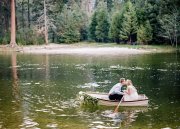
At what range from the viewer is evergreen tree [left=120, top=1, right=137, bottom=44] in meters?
89.0

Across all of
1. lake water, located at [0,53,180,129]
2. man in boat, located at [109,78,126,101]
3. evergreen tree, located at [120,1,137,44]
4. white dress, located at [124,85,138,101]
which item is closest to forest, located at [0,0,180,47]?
evergreen tree, located at [120,1,137,44]

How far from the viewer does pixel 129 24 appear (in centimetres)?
8931

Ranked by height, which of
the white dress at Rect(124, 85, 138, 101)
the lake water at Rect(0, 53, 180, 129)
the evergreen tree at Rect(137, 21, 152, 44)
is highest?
the evergreen tree at Rect(137, 21, 152, 44)

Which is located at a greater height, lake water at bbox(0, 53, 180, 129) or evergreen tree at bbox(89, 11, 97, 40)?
evergreen tree at bbox(89, 11, 97, 40)

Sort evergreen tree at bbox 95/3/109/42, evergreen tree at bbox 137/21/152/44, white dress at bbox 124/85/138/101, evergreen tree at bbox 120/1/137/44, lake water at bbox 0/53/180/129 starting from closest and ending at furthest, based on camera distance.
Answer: lake water at bbox 0/53/180/129 < white dress at bbox 124/85/138/101 < evergreen tree at bbox 137/21/152/44 < evergreen tree at bbox 120/1/137/44 < evergreen tree at bbox 95/3/109/42

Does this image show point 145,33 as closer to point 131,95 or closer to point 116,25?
point 116,25

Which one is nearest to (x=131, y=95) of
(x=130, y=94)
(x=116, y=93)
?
(x=130, y=94)

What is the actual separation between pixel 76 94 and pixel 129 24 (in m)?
62.3

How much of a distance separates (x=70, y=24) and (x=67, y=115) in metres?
77.1

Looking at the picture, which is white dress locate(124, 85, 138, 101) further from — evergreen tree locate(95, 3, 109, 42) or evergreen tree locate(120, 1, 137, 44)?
evergreen tree locate(95, 3, 109, 42)

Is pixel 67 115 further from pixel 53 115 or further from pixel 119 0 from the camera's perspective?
pixel 119 0

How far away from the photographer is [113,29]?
310 ft

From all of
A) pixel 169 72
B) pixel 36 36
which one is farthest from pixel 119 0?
pixel 169 72

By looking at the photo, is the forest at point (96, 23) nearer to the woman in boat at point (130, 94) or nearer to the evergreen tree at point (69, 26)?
the evergreen tree at point (69, 26)
